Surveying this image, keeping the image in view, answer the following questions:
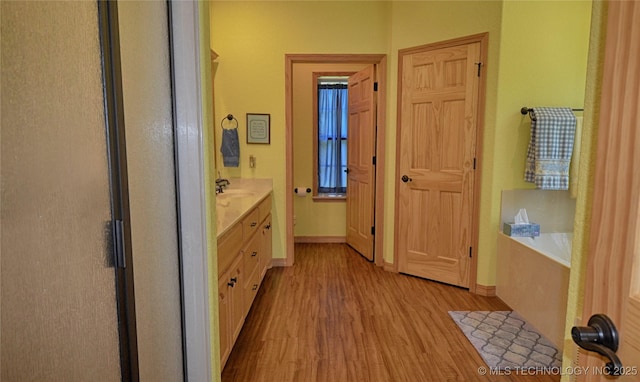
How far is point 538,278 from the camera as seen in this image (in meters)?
2.41

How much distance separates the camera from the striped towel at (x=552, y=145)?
8.70 feet

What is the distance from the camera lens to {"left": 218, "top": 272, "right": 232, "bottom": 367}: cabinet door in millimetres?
1697

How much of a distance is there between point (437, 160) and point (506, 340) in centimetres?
153

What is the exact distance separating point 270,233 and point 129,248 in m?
2.73

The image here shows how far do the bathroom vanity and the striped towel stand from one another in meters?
2.16

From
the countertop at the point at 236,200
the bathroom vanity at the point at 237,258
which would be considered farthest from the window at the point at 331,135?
the bathroom vanity at the point at 237,258

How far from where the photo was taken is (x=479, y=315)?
2.63m

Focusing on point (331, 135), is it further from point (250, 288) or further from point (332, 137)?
point (250, 288)

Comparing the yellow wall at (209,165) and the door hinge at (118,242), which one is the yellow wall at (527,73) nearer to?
the yellow wall at (209,165)

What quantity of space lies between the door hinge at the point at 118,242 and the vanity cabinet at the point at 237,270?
827 millimetres

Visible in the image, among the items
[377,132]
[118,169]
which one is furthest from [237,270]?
[377,132]

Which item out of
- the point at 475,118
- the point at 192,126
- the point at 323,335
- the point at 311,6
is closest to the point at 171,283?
the point at 192,126

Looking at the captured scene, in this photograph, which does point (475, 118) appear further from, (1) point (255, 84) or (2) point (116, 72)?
(2) point (116, 72)

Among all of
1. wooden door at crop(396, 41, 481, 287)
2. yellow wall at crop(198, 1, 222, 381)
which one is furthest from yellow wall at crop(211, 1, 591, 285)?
yellow wall at crop(198, 1, 222, 381)
